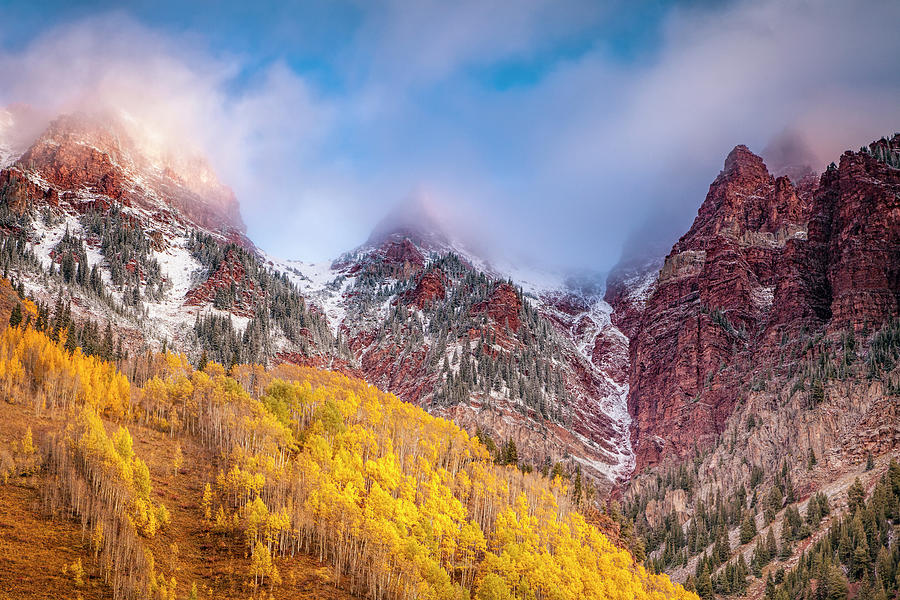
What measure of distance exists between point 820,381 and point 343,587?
151 meters

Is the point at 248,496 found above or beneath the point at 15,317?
beneath

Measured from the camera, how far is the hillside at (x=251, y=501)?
7038 cm

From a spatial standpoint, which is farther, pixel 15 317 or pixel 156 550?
pixel 15 317

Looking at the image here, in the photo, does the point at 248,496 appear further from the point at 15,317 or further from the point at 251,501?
the point at 15,317

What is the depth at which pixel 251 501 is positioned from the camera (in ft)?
288

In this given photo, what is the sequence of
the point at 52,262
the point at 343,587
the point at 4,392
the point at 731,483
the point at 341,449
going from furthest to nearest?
the point at 52,262, the point at 731,483, the point at 341,449, the point at 4,392, the point at 343,587

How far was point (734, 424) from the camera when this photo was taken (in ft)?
650

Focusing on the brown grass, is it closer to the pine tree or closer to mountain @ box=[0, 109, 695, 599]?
mountain @ box=[0, 109, 695, 599]

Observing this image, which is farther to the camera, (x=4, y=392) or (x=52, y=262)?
(x=52, y=262)

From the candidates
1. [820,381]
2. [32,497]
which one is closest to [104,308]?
[32,497]

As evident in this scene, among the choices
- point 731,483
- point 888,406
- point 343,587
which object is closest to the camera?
point 343,587

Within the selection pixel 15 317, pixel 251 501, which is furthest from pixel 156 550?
pixel 15 317

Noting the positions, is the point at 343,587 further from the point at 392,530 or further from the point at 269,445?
the point at 269,445

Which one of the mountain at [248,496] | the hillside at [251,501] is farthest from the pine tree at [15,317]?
the hillside at [251,501]
